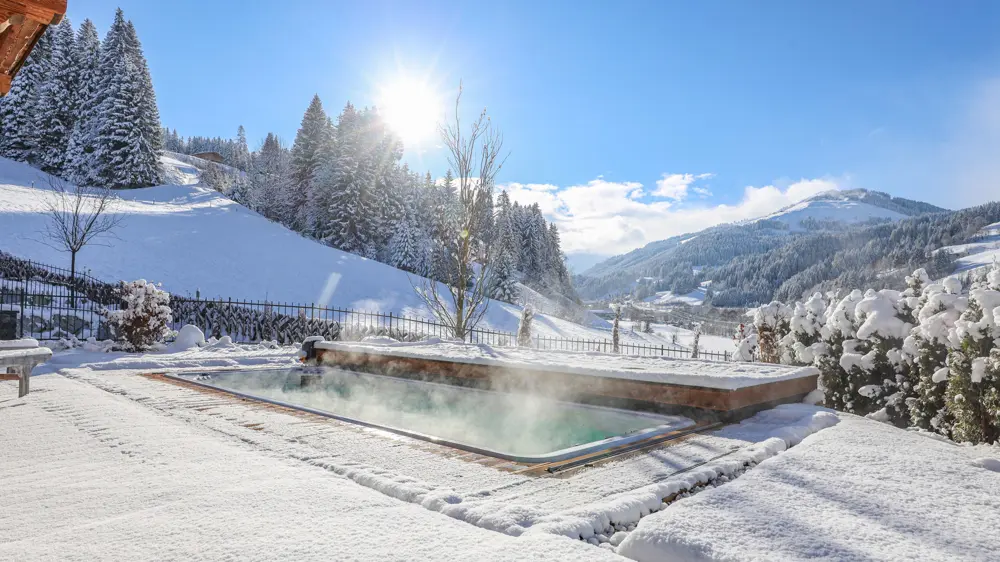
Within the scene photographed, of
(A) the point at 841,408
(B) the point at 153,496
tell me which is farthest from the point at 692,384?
(B) the point at 153,496

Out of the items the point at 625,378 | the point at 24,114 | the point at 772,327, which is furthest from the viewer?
the point at 24,114

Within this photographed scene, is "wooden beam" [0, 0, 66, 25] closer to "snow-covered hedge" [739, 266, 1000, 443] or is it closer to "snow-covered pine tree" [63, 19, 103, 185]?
"snow-covered hedge" [739, 266, 1000, 443]

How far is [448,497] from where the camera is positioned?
2525 millimetres

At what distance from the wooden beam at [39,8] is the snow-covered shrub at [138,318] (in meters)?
8.81

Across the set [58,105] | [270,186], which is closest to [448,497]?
[58,105]

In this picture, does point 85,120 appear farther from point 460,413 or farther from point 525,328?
point 460,413

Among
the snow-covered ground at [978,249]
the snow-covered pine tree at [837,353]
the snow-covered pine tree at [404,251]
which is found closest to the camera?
the snow-covered pine tree at [837,353]

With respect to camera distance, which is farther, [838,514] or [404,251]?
[404,251]

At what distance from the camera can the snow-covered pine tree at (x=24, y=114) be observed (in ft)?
109

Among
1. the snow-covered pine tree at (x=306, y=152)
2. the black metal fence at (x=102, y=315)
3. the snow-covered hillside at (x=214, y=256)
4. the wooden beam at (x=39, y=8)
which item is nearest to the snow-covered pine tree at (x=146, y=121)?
the snow-covered hillside at (x=214, y=256)

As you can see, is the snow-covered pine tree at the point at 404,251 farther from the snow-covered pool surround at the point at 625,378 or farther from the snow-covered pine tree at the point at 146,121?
the snow-covered pool surround at the point at 625,378

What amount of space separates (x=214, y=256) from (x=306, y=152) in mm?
16861

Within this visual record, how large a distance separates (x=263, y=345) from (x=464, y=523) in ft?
38.1

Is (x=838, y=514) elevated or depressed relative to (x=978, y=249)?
depressed
